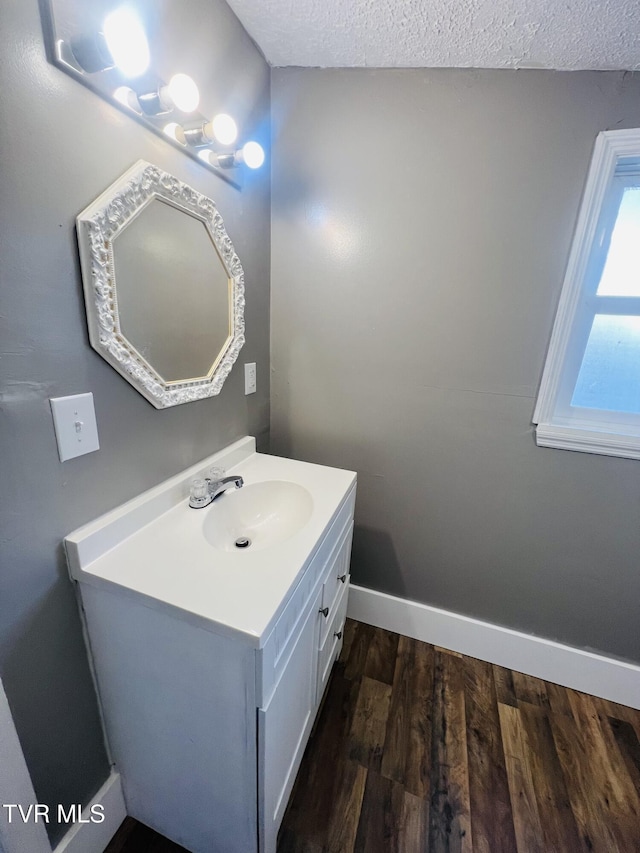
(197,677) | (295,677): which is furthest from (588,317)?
(197,677)

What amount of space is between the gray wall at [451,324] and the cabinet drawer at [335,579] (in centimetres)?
33

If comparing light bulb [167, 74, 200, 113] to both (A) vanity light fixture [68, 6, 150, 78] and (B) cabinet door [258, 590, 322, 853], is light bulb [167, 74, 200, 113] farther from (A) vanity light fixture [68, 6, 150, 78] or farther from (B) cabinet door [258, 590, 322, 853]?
(B) cabinet door [258, 590, 322, 853]

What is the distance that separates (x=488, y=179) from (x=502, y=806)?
1958 millimetres

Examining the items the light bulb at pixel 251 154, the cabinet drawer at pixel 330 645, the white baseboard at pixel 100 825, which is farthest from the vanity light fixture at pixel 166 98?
the white baseboard at pixel 100 825

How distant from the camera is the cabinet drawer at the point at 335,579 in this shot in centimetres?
103

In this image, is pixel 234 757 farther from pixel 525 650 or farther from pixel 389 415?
pixel 525 650

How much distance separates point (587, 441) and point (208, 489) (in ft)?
4.16

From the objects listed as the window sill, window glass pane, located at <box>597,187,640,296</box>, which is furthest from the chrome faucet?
window glass pane, located at <box>597,187,640,296</box>

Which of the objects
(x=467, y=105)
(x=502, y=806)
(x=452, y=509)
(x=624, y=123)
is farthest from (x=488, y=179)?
(x=502, y=806)

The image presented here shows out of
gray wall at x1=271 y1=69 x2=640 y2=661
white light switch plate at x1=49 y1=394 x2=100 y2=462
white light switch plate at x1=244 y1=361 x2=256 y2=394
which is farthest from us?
white light switch plate at x1=244 y1=361 x2=256 y2=394

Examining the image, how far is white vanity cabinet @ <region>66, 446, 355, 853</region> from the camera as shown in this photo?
0.67 m

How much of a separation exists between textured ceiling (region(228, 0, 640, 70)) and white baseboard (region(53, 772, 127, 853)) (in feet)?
7.13

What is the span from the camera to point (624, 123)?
0.97m

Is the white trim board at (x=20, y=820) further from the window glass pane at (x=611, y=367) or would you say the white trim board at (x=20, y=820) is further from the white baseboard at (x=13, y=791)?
the window glass pane at (x=611, y=367)
